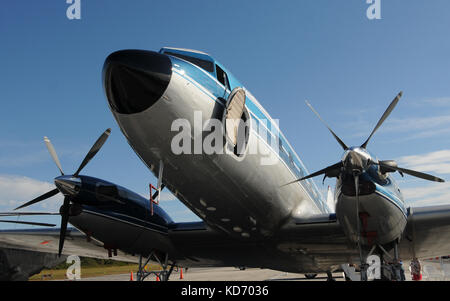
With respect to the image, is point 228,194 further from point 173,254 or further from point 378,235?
point 173,254

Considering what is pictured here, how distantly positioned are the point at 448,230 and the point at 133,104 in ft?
31.4

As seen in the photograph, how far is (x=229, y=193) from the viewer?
27.8 feet

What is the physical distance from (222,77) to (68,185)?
19.0 ft

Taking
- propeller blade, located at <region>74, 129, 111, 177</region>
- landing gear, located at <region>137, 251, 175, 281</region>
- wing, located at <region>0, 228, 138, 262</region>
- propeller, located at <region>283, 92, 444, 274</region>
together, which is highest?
propeller blade, located at <region>74, 129, 111, 177</region>

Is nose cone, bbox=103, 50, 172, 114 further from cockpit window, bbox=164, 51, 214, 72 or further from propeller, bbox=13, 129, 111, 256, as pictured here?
propeller, bbox=13, 129, 111, 256

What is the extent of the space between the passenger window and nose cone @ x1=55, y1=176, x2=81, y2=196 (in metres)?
5.60

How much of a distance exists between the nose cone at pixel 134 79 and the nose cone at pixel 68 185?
4.97 metres

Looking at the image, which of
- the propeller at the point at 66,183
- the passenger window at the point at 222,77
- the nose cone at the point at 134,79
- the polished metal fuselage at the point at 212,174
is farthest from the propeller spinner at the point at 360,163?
the propeller at the point at 66,183

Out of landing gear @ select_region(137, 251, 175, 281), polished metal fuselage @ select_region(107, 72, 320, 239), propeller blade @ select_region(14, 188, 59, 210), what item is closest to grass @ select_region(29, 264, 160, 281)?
landing gear @ select_region(137, 251, 175, 281)

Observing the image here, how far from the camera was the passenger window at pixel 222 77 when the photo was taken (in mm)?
7934

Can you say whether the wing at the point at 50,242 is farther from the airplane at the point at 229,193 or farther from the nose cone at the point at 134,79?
the nose cone at the point at 134,79

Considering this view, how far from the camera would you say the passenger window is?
7934mm

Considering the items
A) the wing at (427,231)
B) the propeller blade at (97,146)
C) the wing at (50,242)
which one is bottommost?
the wing at (427,231)

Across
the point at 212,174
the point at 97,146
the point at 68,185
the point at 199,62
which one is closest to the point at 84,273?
the point at 68,185
